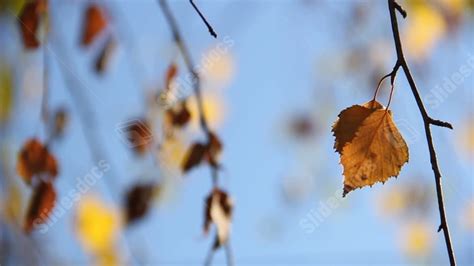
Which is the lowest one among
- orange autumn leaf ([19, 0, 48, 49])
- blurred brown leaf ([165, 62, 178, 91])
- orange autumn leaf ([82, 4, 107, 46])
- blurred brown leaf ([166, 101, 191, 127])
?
blurred brown leaf ([166, 101, 191, 127])

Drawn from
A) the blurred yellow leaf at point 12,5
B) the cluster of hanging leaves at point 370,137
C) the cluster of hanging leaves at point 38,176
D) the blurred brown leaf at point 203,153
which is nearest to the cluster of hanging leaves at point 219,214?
the blurred brown leaf at point 203,153

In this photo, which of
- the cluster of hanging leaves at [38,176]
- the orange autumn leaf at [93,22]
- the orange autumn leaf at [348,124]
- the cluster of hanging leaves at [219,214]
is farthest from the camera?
the orange autumn leaf at [93,22]

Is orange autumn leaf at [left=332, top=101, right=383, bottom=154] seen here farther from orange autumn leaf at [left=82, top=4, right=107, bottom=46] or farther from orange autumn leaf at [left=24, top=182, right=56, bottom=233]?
orange autumn leaf at [left=82, top=4, right=107, bottom=46]

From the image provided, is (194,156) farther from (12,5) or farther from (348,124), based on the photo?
(12,5)

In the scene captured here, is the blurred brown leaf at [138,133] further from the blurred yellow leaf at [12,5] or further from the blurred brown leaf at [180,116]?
the blurred yellow leaf at [12,5]

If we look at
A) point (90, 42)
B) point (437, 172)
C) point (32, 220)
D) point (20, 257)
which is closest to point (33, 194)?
point (32, 220)

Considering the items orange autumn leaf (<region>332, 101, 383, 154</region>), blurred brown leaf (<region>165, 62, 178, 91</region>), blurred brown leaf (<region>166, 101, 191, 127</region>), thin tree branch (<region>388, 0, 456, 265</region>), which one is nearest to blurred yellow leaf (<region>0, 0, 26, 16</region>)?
blurred brown leaf (<region>166, 101, 191, 127</region>)
